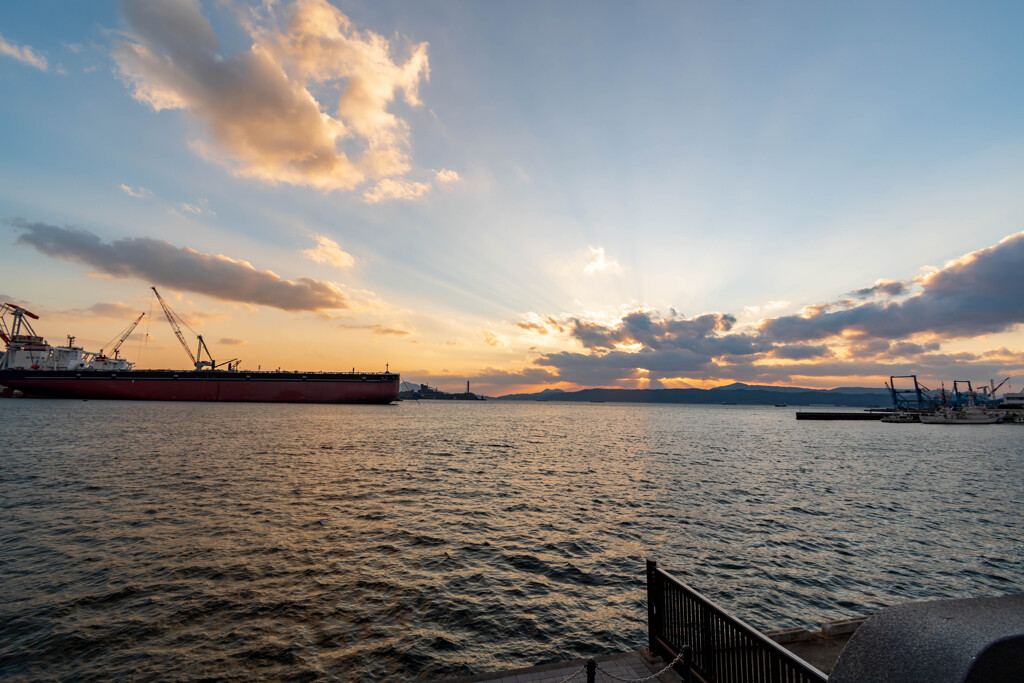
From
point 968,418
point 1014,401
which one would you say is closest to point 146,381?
point 968,418

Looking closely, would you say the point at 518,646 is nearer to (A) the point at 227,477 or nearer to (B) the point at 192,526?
(B) the point at 192,526

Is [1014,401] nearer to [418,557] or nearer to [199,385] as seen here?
[418,557]

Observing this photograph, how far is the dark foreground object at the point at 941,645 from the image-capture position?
345 centimetres

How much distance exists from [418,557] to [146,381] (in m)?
141

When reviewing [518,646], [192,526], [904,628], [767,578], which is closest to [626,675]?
[518,646]

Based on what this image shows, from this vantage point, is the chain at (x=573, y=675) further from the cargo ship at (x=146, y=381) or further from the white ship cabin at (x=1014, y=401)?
the white ship cabin at (x=1014, y=401)

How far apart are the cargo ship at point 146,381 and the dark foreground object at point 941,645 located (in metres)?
127

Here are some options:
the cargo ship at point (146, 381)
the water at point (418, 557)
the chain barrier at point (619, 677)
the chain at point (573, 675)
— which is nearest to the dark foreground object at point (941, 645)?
the chain barrier at point (619, 677)

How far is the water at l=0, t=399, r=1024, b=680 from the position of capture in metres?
10.6

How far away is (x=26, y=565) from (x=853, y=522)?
118ft

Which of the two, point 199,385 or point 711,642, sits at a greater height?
point 199,385

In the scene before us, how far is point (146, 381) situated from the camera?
384ft

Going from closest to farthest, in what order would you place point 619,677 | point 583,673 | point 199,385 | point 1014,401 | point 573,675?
point 573,675
point 619,677
point 583,673
point 199,385
point 1014,401

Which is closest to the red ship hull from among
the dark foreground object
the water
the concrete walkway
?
the water
